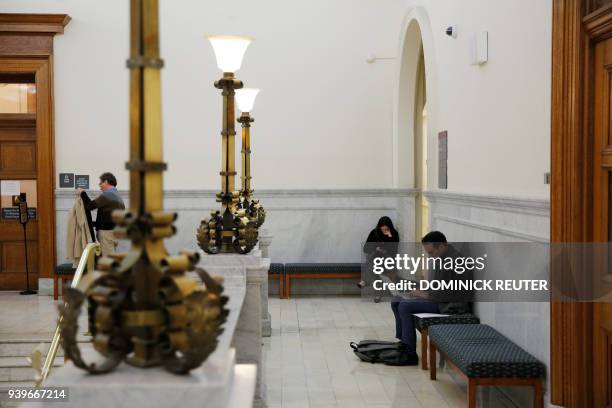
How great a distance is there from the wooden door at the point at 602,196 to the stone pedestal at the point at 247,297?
2.29 m

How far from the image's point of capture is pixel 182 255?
2.42 metres

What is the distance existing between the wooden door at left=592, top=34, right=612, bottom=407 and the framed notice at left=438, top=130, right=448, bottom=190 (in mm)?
4470

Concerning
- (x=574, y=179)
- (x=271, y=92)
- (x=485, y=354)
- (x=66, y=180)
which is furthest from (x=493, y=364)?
(x=66, y=180)

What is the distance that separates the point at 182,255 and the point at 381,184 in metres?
11.2

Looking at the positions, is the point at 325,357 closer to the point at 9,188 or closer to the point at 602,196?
the point at 602,196

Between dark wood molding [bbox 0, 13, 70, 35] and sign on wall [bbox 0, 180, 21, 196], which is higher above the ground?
dark wood molding [bbox 0, 13, 70, 35]

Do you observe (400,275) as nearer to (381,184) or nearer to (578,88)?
(381,184)

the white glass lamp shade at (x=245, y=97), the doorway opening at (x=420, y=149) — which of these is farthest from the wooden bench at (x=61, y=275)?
the doorway opening at (x=420, y=149)

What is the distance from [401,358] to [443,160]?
283 centimetres

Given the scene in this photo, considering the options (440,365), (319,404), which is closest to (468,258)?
(440,365)

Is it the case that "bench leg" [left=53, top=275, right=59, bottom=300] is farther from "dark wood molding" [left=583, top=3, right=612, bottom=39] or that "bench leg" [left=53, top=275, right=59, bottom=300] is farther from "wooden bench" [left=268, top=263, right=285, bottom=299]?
"dark wood molding" [left=583, top=3, right=612, bottom=39]

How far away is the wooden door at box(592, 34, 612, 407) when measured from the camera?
505 cm

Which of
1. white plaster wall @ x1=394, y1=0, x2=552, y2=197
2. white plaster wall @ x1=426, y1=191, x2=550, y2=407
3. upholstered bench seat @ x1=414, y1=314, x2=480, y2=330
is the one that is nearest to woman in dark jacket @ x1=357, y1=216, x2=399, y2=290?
white plaster wall @ x1=394, y1=0, x2=552, y2=197

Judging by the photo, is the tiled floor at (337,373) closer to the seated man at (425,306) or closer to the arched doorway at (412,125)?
the seated man at (425,306)
